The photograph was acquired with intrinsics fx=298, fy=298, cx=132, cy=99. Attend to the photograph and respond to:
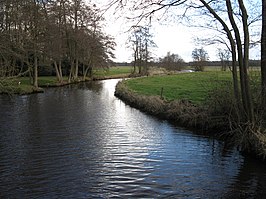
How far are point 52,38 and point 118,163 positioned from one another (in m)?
26.7

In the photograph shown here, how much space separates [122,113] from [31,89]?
51.3ft

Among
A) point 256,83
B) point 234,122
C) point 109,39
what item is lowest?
point 234,122

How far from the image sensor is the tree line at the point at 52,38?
57.5 feet

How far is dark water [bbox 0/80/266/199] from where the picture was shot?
6.96 m

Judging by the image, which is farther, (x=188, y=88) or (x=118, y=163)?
(x=188, y=88)

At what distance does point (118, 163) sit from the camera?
8.90 metres

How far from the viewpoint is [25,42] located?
17.9 m

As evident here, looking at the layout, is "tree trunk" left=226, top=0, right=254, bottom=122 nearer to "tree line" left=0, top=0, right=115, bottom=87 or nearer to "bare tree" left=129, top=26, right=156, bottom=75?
"tree line" left=0, top=0, right=115, bottom=87

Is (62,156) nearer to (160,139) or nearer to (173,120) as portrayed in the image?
(160,139)

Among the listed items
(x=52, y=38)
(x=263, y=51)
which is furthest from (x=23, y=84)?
(x=263, y=51)

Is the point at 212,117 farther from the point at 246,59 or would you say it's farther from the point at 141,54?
the point at 141,54

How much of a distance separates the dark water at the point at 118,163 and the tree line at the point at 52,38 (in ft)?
16.8

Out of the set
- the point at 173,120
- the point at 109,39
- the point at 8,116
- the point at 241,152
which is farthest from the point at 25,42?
the point at 109,39

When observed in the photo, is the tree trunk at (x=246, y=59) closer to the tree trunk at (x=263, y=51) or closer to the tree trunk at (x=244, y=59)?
the tree trunk at (x=244, y=59)
